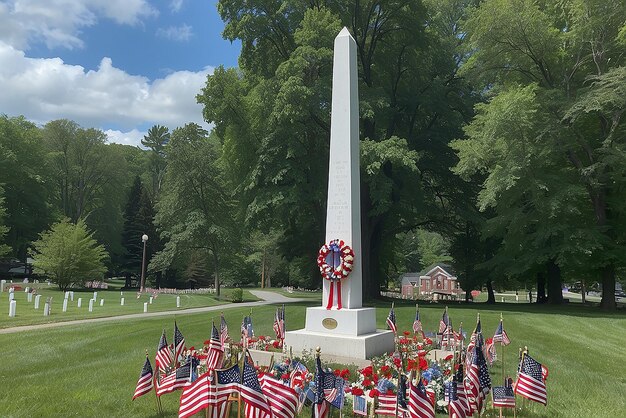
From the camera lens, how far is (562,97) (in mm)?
23141

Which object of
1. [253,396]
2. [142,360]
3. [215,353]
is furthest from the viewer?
[142,360]

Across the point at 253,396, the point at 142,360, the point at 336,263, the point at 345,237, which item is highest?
the point at 345,237

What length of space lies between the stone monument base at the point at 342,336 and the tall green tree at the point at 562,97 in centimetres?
1387

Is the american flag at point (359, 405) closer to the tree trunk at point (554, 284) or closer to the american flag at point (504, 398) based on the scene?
the american flag at point (504, 398)

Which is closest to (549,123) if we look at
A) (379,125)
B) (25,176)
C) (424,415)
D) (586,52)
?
(586,52)

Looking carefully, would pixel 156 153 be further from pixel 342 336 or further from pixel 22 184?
pixel 342 336

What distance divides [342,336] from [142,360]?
4.38 m

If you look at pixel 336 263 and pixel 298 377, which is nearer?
pixel 298 377

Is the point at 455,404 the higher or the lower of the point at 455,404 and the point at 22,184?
the lower

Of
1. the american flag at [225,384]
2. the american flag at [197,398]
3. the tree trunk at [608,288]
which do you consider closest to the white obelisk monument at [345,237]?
the american flag at [225,384]

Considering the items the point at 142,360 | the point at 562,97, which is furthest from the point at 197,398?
the point at 562,97

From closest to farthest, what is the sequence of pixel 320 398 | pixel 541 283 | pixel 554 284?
pixel 320 398
pixel 554 284
pixel 541 283

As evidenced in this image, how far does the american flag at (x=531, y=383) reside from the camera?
5980 mm

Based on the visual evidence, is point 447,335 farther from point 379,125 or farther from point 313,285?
point 313,285
